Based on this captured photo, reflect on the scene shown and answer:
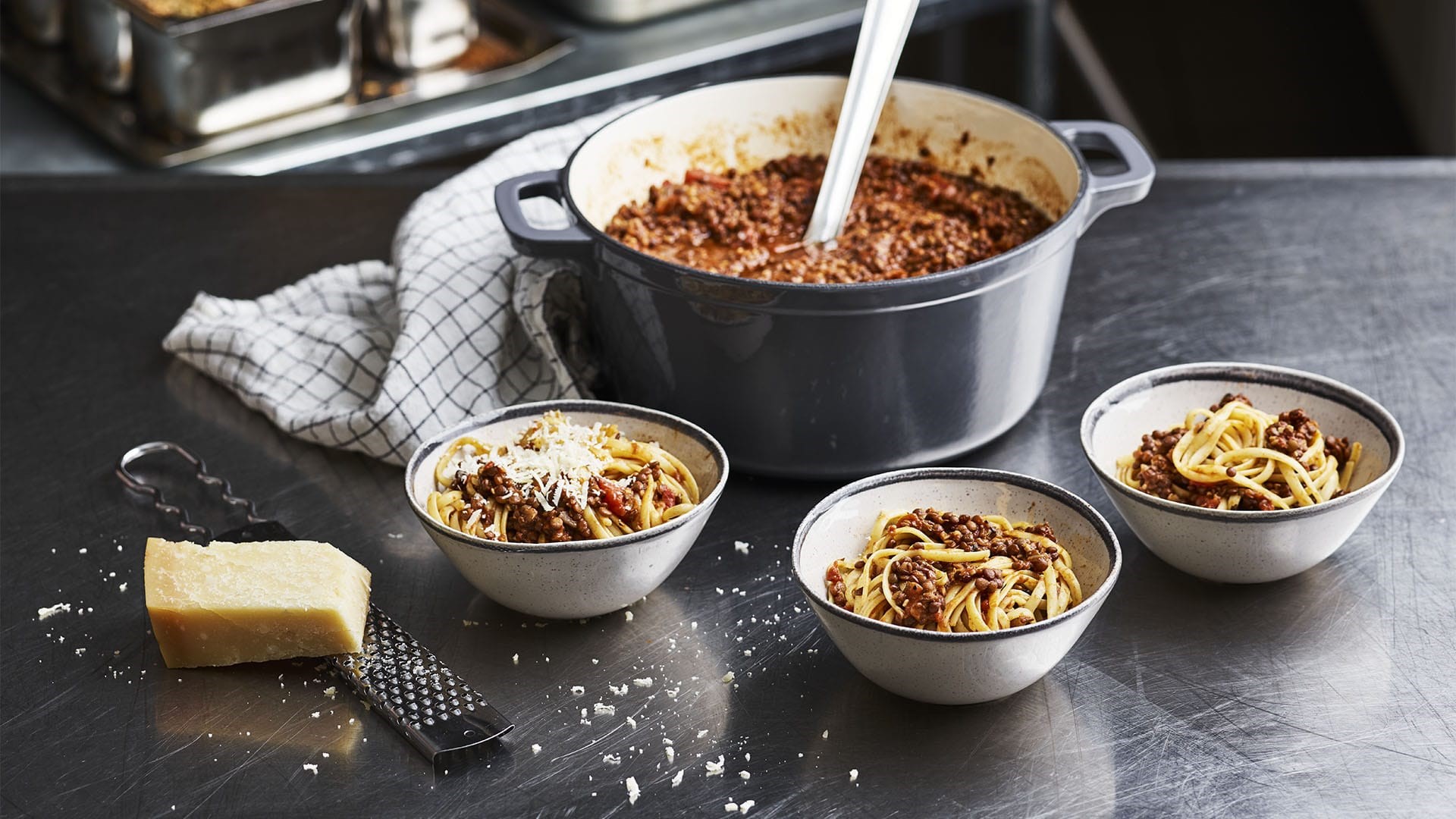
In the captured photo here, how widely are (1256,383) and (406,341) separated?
816 millimetres

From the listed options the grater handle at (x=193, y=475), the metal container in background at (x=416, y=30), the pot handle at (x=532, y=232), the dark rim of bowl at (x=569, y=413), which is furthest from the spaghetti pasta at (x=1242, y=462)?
the metal container in background at (x=416, y=30)

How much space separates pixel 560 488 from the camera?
1.24 m

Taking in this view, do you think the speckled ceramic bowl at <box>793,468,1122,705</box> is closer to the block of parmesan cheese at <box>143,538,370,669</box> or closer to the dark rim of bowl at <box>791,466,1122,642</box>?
the dark rim of bowl at <box>791,466,1122,642</box>

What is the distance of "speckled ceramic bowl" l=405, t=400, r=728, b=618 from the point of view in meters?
1.21

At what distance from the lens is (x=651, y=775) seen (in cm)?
113

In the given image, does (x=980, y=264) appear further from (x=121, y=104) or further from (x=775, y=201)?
(x=121, y=104)

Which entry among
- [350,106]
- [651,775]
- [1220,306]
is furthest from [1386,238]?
[350,106]

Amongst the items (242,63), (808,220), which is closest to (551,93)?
(242,63)

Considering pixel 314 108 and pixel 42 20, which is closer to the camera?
pixel 314 108

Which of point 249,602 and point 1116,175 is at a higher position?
point 1116,175

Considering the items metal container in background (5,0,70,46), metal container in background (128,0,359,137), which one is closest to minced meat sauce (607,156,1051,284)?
metal container in background (128,0,359,137)

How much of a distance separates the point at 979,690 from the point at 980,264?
0.39 m

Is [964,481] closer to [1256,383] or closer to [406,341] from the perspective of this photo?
[1256,383]

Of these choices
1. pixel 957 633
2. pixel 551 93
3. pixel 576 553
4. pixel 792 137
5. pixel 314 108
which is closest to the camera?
pixel 957 633
